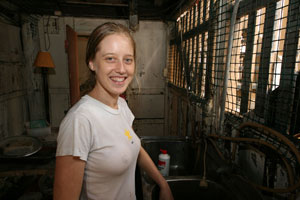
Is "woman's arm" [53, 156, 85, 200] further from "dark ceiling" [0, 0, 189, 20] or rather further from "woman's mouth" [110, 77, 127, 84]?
"dark ceiling" [0, 0, 189, 20]

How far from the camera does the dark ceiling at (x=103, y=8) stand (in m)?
3.79

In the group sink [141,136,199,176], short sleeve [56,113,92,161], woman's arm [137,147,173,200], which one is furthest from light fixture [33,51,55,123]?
short sleeve [56,113,92,161]

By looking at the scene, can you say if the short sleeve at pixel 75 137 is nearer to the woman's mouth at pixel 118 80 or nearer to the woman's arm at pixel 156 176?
the woman's mouth at pixel 118 80

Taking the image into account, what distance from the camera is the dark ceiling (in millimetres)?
3795

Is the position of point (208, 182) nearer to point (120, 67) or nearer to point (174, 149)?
point (174, 149)

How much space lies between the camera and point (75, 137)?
804 mm

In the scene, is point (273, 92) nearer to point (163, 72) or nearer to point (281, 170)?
point (281, 170)

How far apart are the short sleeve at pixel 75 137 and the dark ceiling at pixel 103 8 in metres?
3.44

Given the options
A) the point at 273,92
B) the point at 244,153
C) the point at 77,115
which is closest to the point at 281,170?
the point at 244,153

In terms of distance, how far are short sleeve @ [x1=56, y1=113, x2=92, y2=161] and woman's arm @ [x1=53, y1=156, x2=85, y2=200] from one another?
3cm

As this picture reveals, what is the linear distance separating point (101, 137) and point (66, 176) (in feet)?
0.72

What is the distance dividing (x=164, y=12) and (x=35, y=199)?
157 inches

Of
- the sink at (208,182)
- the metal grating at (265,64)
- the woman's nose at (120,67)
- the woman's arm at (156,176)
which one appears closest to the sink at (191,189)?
the sink at (208,182)

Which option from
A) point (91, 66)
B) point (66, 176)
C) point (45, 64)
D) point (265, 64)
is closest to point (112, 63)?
point (91, 66)
